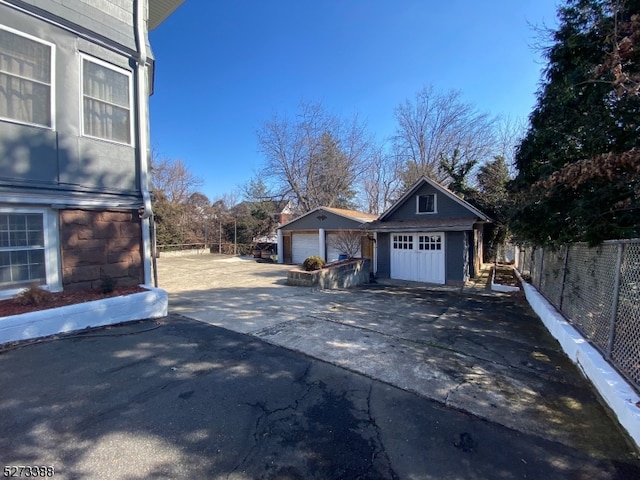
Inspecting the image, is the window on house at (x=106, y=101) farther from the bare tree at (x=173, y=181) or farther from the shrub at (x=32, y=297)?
the bare tree at (x=173, y=181)

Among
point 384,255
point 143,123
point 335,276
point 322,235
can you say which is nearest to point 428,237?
point 384,255

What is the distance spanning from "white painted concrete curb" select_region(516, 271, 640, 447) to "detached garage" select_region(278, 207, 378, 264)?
11375mm

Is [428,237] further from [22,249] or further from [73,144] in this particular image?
[22,249]

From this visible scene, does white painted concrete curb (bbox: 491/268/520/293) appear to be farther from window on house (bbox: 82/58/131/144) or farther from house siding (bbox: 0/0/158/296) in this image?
window on house (bbox: 82/58/131/144)

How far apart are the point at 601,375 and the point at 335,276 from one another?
337 inches

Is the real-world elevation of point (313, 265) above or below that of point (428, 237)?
below

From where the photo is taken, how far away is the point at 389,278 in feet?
46.8

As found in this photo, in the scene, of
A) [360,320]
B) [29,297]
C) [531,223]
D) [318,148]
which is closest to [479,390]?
[360,320]

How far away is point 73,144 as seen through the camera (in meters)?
5.92

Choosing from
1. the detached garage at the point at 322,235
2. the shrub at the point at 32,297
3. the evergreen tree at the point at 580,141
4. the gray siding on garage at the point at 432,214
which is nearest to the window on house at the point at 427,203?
the gray siding on garage at the point at 432,214

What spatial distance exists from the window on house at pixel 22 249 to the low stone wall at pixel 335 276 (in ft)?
22.2

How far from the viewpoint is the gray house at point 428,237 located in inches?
493

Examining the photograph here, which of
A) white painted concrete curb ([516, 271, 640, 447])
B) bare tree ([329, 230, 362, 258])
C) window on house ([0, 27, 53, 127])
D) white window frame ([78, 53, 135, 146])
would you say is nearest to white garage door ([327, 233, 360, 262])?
bare tree ([329, 230, 362, 258])

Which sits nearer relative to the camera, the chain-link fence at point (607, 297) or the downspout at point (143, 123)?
the chain-link fence at point (607, 297)
